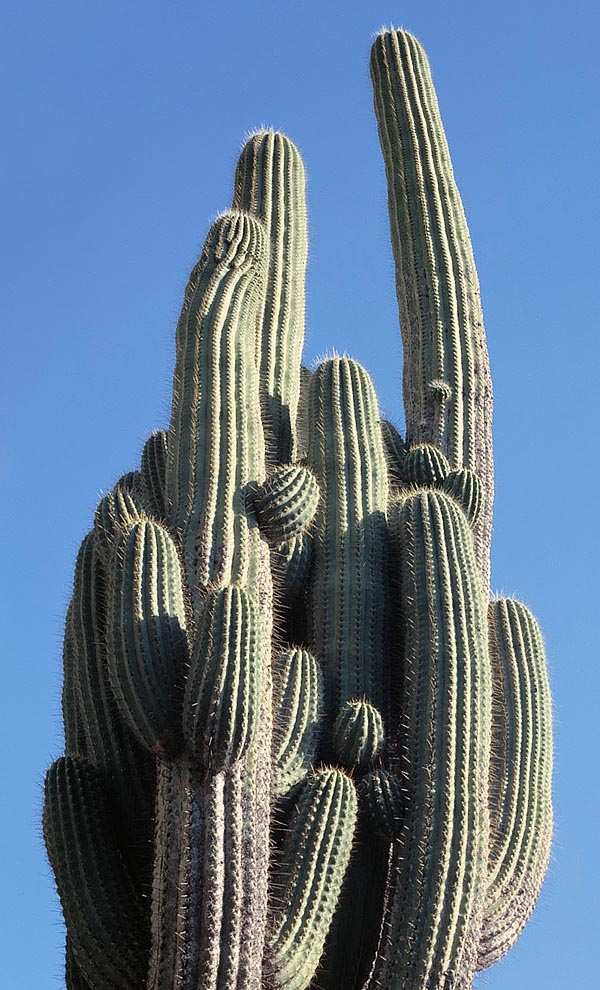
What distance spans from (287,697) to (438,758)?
826mm

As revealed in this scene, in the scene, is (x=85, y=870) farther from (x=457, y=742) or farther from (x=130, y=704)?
(x=457, y=742)

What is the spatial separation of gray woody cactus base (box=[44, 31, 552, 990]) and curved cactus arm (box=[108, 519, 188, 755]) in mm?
13

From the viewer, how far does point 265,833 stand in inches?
277

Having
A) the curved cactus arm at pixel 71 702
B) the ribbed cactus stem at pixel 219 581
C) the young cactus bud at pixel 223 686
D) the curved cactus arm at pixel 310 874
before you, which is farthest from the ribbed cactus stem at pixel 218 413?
the curved cactus arm at pixel 310 874

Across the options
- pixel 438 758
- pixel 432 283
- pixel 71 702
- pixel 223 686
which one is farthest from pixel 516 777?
pixel 432 283

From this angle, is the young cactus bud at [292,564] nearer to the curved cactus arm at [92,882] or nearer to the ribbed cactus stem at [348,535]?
the ribbed cactus stem at [348,535]

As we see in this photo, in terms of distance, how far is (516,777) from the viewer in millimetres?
8047

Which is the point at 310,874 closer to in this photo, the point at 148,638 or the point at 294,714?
the point at 294,714

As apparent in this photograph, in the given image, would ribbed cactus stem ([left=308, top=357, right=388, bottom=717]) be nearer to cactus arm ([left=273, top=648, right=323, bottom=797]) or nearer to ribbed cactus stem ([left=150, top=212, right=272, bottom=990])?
cactus arm ([left=273, top=648, right=323, bottom=797])

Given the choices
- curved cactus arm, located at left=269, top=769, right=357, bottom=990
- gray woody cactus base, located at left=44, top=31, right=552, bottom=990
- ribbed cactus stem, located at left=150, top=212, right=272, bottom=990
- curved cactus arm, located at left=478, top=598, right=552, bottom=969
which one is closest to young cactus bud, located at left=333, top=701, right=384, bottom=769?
gray woody cactus base, located at left=44, top=31, right=552, bottom=990

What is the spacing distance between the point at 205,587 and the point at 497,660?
1859 mm

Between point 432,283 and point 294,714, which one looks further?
point 432,283

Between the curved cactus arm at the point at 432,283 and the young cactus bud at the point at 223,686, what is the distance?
2420 millimetres

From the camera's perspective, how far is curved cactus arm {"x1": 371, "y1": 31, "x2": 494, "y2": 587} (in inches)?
377
